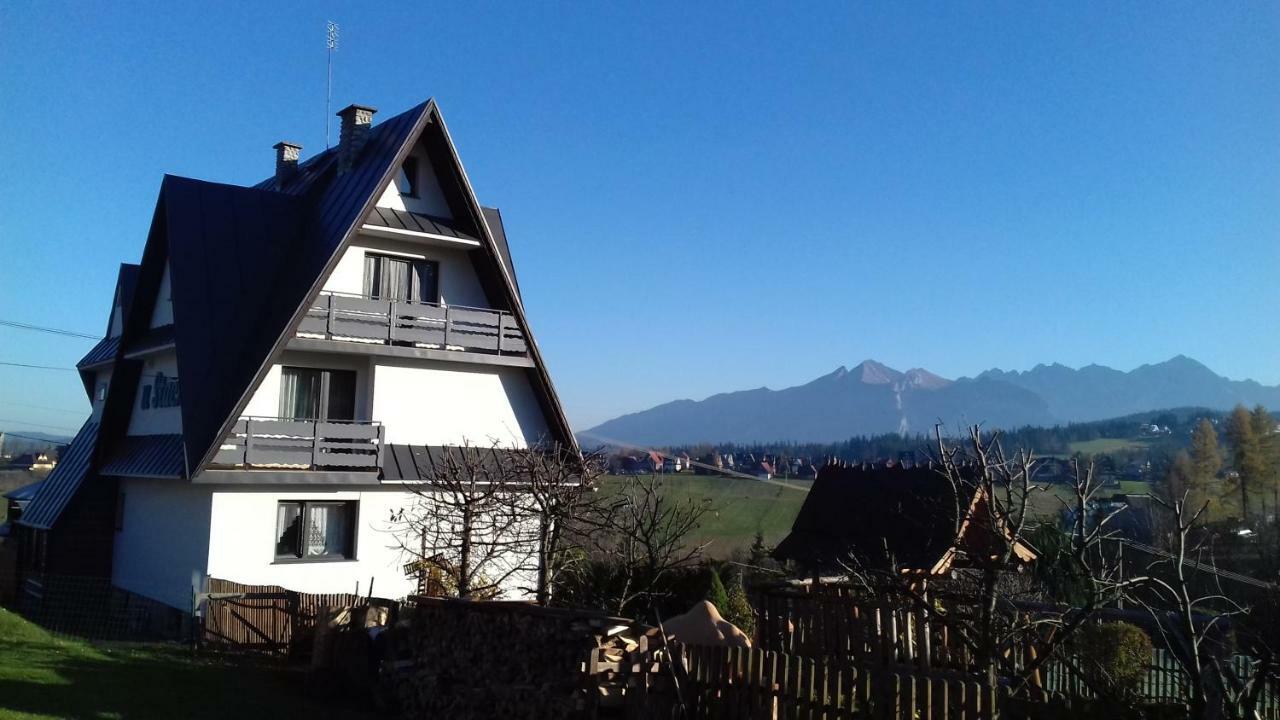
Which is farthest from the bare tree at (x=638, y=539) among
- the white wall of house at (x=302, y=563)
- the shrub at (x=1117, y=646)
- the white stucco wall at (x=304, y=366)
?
the white stucco wall at (x=304, y=366)

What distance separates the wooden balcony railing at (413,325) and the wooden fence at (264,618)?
5.51 metres

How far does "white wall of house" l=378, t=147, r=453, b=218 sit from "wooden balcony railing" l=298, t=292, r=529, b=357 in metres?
2.15

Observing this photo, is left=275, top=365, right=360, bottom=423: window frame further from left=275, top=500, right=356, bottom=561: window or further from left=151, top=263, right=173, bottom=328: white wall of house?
left=151, top=263, right=173, bottom=328: white wall of house

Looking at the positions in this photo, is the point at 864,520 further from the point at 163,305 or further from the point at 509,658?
the point at 163,305

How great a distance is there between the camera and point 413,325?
22.2 metres

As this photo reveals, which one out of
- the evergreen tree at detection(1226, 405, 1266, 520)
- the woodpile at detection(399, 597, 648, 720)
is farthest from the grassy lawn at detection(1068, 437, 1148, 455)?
the woodpile at detection(399, 597, 648, 720)

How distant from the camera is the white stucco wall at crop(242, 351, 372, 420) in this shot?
20828 mm

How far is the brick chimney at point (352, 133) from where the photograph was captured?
23906mm

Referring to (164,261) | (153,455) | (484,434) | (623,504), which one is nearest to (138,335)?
(164,261)

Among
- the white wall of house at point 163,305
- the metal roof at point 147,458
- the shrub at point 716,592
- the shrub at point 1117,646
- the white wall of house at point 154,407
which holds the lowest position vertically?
the shrub at point 1117,646

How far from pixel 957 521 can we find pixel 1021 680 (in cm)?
133

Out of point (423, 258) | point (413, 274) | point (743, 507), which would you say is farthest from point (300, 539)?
point (743, 507)

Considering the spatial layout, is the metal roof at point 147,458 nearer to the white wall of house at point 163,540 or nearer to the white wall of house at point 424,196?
the white wall of house at point 163,540

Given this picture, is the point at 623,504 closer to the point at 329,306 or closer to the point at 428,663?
the point at 428,663
